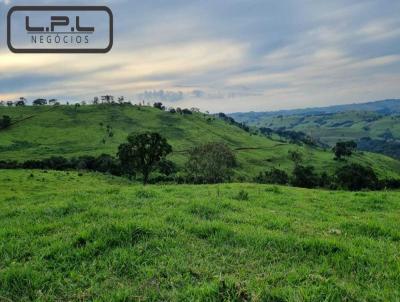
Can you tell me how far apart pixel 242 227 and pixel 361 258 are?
3657mm

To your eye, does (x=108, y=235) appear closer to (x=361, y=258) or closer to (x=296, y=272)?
A: (x=296, y=272)

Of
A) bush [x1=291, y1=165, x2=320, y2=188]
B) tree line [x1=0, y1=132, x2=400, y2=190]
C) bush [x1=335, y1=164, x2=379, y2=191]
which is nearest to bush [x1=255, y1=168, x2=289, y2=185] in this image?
tree line [x1=0, y1=132, x2=400, y2=190]

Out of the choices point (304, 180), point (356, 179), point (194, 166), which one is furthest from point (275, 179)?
point (194, 166)

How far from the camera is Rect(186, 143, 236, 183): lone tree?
4013 inches

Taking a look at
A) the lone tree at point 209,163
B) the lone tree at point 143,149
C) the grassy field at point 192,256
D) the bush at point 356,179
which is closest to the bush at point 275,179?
the bush at point 356,179

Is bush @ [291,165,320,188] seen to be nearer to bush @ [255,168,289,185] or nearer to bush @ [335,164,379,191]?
bush @ [255,168,289,185]

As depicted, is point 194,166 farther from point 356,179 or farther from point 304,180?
point 356,179

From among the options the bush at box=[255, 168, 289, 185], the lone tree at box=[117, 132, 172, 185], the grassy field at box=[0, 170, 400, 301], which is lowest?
the bush at box=[255, 168, 289, 185]

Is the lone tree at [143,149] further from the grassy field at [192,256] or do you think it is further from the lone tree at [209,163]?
the grassy field at [192,256]

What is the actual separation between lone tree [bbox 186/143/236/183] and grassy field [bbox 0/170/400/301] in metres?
87.0

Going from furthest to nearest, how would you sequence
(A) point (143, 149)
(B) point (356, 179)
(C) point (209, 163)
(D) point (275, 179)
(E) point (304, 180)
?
(D) point (275, 179), (B) point (356, 179), (E) point (304, 180), (C) point (209, 163), (A) point (143, 149)

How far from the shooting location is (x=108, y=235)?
34.6ft

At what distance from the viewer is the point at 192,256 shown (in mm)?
9422

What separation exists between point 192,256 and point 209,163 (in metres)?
92.4
